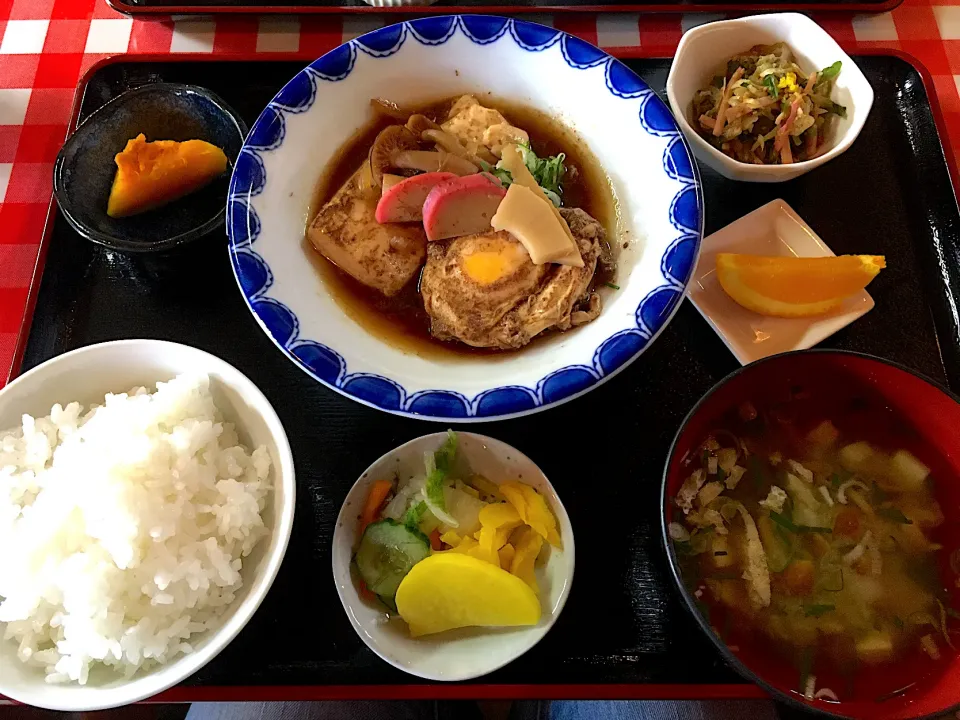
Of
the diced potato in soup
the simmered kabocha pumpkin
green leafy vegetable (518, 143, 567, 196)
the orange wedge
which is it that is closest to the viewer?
the diced potato in soup

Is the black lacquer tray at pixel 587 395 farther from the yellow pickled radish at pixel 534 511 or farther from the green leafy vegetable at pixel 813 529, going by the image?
the green leafy vegetable at pixel 813 529

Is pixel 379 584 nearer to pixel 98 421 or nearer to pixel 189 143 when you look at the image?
pixel 98 421

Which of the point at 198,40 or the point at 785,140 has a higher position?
the point at 785,140

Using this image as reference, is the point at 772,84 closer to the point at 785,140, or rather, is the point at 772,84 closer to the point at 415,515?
the point at 785,140

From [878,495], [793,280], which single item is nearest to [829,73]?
[793,280]

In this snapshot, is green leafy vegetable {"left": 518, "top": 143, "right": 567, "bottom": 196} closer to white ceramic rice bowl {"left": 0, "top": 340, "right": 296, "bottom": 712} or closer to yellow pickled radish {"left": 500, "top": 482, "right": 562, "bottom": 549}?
yellow pickled radish {"left": 500, "top": 482, "right": 562, "bottom": 549}

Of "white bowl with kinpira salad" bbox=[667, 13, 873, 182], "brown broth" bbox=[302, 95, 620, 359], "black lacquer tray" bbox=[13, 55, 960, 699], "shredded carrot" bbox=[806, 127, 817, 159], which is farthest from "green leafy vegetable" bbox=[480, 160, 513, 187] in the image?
"shredded carrot" bbox=[806, 127, 817, 159]
